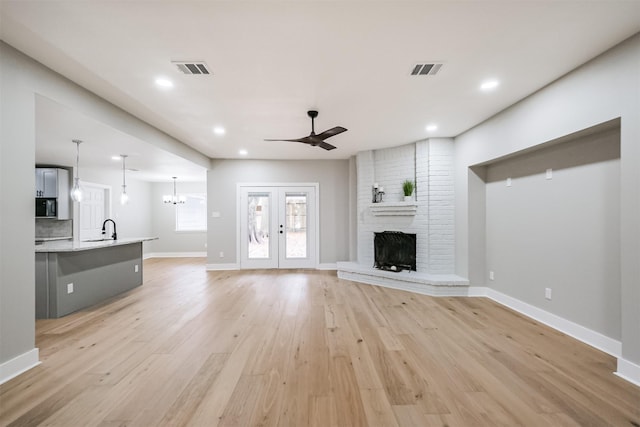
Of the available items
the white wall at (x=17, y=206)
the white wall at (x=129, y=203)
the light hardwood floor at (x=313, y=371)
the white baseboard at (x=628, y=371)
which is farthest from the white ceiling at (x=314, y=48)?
the white wall at (x=129, y=203)

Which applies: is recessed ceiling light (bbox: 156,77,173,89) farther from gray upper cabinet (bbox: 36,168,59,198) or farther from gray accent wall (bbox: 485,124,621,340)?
gray upper cabinet (bbox: 36,168,59,198)

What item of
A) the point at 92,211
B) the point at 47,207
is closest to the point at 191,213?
the point at 92,211

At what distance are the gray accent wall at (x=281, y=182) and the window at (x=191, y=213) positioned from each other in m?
2.87

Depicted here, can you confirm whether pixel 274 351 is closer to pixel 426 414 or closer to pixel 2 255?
pixel 426 414

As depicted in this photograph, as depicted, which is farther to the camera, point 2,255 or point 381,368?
point 381,368

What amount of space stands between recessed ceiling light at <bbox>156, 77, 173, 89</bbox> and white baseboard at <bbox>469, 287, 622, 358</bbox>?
A: 5049 mm

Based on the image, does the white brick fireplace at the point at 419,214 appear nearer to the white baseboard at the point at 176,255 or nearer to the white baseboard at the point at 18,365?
the white baseboard at the point at 18,365

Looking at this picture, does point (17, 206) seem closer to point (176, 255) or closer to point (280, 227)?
point (280, 227)

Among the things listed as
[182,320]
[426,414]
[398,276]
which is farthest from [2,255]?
[398,276]

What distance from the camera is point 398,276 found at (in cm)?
491

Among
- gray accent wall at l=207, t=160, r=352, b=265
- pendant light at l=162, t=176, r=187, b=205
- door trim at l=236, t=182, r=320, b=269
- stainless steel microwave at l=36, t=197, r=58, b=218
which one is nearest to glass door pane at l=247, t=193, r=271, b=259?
door trim at l=236, t=182, r=320, b=269

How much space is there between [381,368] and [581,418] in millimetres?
1305

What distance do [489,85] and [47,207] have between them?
342 inches

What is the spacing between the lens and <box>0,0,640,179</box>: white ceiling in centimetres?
184
